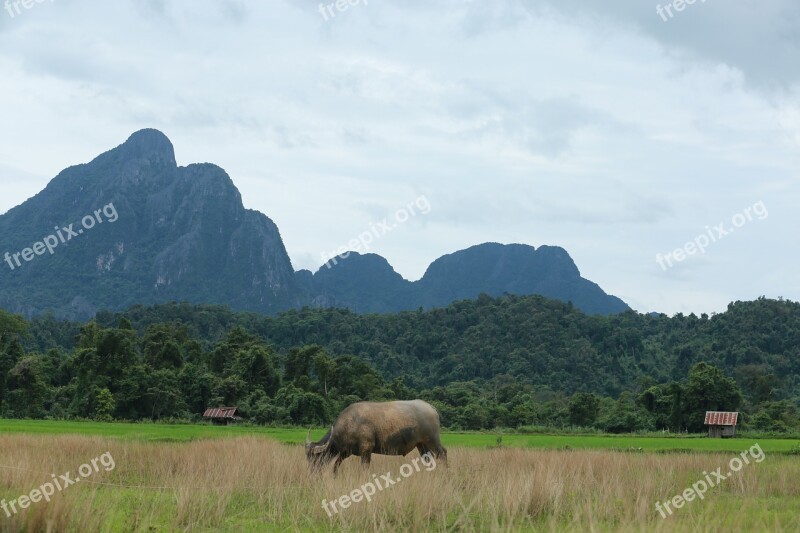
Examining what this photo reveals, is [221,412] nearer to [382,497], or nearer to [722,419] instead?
[722,419]

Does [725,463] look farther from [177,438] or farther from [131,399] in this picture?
[131,399]

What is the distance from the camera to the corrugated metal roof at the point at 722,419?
1255 inches

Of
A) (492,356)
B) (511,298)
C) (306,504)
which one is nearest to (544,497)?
(306,504)

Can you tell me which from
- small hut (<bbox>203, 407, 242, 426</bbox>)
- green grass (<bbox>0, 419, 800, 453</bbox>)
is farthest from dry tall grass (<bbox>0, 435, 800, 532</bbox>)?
small hut (<bbox>203, 407, 242, 426</bbox>)

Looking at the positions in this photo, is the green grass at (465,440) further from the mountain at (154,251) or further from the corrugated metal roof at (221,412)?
the mountain at (154,251)

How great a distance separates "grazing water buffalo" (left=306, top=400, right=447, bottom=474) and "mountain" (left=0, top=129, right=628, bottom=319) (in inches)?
5516

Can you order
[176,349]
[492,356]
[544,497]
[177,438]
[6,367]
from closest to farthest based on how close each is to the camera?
1. [544,497]
2. [177,438]
3. [6,367]
4. [176,349]
5. [492,356]

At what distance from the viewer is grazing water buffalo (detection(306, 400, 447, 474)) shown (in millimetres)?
11453

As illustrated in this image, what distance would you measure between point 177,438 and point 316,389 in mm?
22005

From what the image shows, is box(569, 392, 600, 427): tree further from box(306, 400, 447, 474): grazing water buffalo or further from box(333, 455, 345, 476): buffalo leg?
box(333, 455, 345, 476): buffalo leg

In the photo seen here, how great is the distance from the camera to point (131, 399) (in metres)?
36.0

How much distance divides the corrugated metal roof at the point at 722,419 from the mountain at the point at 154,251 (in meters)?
128

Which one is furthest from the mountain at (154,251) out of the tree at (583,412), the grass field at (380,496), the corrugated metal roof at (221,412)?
the grass field at (380,496)

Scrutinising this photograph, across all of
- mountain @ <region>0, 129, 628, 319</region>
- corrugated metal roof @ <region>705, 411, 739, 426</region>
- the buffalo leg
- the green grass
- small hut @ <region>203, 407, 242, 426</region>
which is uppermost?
mountain @ <region>0, 129, 628, 319</region>
